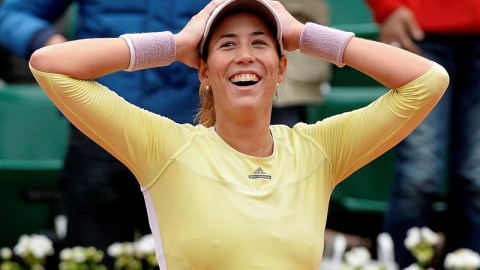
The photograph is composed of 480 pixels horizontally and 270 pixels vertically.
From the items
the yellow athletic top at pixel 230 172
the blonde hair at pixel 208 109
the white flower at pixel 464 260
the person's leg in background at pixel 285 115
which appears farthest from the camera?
the person's leg in background at pixel 285 115

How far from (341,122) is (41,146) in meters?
2.79

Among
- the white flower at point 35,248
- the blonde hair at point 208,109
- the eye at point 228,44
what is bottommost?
the white flower at point 35,248

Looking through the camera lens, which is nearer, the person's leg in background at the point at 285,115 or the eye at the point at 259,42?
the eye at the point at 259,42

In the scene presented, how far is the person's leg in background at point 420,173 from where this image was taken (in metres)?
4.39

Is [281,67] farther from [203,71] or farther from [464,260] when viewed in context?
[464,260]

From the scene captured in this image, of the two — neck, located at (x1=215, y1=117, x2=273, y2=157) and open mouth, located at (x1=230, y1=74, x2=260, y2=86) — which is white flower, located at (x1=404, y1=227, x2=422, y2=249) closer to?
neck, located at (x1=215, y1=117, x2=273, y2=157)

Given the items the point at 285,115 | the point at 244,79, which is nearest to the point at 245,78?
the point at 244,79

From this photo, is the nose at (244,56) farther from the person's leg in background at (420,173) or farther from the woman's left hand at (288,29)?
the person's leg in background at (420,173)

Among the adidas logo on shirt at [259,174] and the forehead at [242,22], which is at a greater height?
the forehead at [242,22]

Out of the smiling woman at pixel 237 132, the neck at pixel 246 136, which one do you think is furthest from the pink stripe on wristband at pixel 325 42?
the neck at pixel 246 136

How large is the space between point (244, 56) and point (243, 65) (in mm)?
28

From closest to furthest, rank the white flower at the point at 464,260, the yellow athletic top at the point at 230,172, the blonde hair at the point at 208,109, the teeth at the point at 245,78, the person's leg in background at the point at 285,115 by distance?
the yellow athletic top at the point at 230,172, the teeth at the point at 245,78, the blonde hair at the point at 208,109, the white flower at the point at 464,260, the person's leg in background at the point at 285,115

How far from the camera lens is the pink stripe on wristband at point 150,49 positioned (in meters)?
3.03

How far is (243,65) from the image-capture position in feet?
9.91
